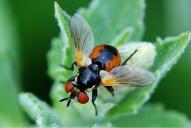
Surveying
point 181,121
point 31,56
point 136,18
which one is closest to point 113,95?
point 136,18

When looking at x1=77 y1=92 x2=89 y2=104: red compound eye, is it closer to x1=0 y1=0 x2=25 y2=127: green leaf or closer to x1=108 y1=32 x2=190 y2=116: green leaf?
x1=108 y1=32 x2=190 y2=116: green leaf

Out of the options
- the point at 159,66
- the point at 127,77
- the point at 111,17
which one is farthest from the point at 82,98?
the point at 111,17

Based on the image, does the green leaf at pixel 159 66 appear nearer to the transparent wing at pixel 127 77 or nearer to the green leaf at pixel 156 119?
the transparent wing at pixel 127 77

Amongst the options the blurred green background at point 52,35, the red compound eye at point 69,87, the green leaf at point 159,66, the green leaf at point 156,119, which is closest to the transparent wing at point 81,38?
the red compound eye at point 69,87

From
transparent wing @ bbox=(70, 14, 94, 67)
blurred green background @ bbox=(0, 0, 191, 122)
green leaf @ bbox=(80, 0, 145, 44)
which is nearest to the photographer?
transparent wing @ bbox=(70, 14, 94, 67)

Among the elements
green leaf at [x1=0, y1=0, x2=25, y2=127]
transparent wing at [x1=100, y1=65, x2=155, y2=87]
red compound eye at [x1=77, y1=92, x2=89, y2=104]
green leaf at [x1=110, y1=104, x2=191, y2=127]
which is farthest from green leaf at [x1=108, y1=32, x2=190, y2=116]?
green leaf at [x1=0, y1=0, x2=25, y2=127]

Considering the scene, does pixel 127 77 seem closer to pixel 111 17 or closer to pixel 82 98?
pixel 82 98
